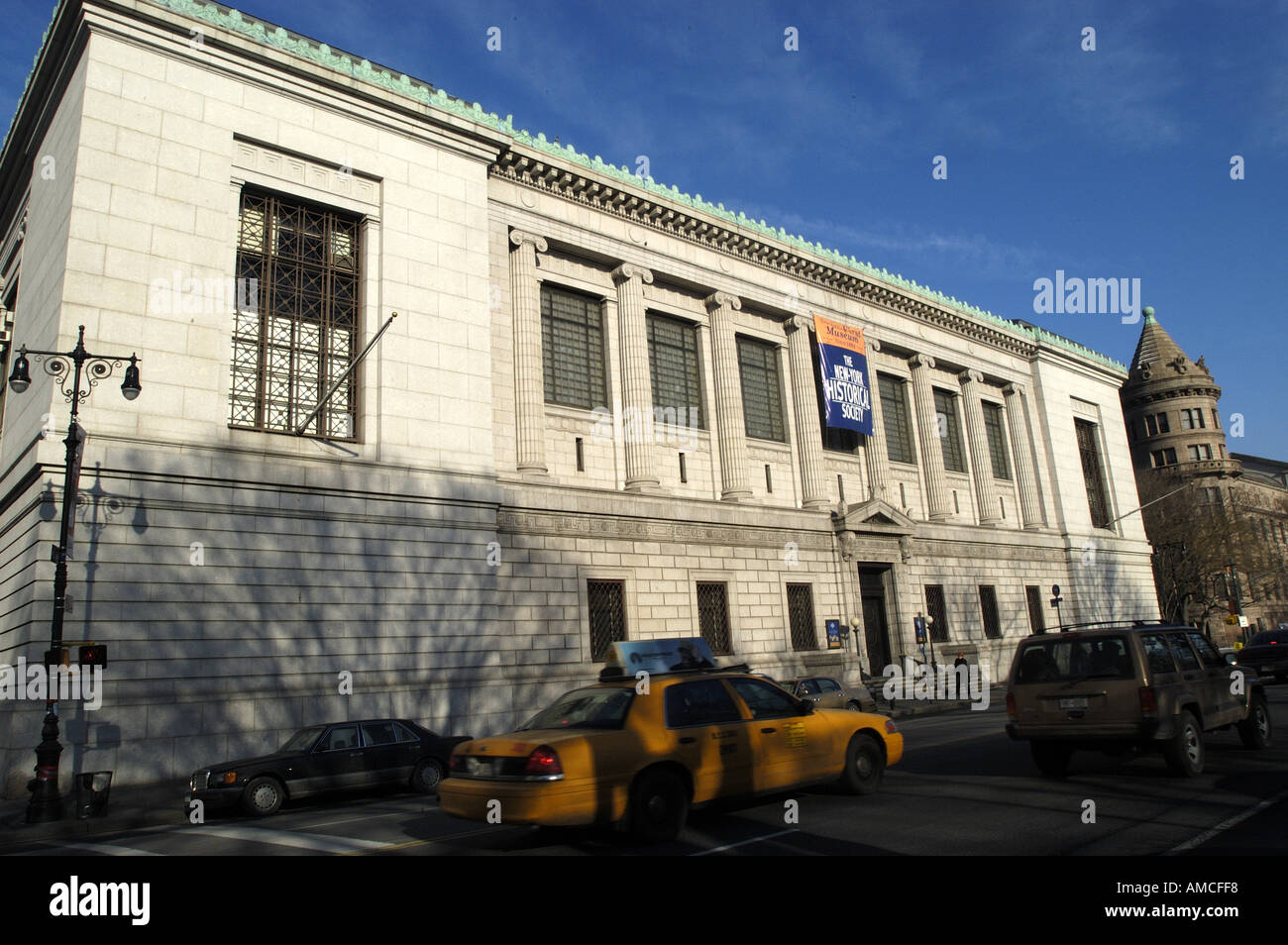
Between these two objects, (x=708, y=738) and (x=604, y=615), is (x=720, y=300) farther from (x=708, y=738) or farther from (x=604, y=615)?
(x=708, y=738)

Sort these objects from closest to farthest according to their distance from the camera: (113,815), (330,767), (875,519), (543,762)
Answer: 1. (543,762)
2. (113,815)
3. (330,767)
4. (875,519)

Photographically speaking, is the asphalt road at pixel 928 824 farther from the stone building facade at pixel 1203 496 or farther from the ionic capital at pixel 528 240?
the stone building facade at pixel 1203 496

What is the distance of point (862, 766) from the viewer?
10844 millimetres

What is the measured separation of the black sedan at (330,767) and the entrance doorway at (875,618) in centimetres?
2161

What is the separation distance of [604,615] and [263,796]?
13.7 metres

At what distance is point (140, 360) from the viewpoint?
19094 mm

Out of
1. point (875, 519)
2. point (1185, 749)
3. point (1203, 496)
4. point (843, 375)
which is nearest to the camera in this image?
point (1185, 749)

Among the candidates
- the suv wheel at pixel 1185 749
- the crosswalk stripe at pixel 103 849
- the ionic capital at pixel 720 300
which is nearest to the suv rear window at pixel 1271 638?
the ionic capital at pixel 720 300

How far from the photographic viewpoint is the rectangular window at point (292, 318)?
70.9 ft

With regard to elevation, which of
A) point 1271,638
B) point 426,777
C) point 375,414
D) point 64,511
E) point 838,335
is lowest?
point 426,777

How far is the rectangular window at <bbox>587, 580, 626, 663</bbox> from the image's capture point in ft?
87.1

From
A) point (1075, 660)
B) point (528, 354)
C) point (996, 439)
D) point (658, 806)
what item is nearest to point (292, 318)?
point (528, 354)
